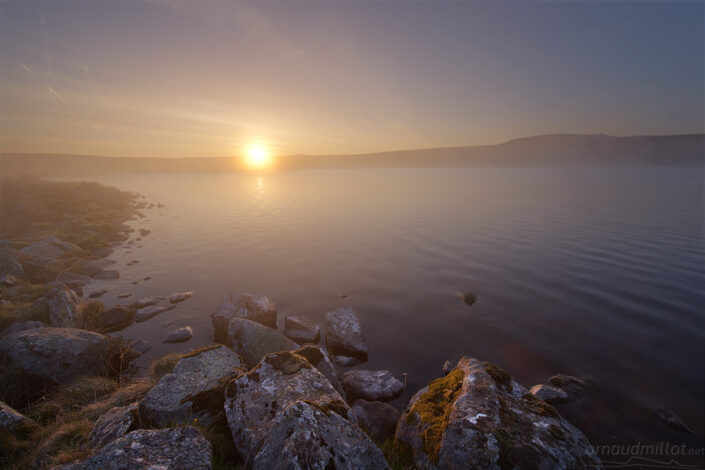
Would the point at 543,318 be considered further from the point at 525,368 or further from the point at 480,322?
the point at 525,368

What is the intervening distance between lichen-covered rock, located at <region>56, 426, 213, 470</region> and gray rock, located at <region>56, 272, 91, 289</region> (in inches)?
714

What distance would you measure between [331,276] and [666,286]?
19819 mm

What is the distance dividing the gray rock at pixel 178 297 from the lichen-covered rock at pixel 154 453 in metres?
13.3

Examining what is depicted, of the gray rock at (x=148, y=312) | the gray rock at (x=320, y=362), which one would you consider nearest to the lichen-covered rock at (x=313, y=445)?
the gray rock at (x=320, y=362)

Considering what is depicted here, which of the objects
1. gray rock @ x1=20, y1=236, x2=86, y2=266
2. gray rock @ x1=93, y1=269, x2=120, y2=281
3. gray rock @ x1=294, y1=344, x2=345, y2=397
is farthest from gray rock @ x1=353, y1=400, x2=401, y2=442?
gray rock @ x1=20, y1=236, x2=86, y2=266

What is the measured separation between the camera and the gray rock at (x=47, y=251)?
1834cm

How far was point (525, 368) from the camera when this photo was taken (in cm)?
1080

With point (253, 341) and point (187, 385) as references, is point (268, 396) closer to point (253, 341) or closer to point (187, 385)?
point (187, 385)

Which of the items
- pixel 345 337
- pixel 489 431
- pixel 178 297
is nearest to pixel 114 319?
pixel 178 297

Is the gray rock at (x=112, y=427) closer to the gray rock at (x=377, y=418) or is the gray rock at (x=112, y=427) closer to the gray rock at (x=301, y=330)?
the gray rock at (x=377, y=418)

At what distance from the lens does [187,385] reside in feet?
21.4

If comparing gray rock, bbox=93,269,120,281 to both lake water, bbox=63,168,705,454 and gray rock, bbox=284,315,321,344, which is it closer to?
lake water, bbox=63,168,705,454

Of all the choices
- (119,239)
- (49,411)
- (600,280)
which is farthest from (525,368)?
(119,239)

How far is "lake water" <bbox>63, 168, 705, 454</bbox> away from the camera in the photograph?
10.4 m
